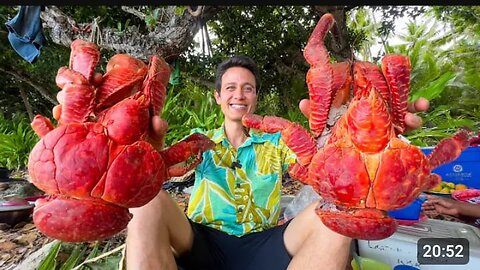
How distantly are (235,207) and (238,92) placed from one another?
0.26 m

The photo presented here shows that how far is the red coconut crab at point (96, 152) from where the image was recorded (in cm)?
51

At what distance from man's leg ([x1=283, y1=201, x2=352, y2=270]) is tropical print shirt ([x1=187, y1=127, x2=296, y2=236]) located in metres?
0.15

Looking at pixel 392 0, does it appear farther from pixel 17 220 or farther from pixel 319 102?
pixel 17 220

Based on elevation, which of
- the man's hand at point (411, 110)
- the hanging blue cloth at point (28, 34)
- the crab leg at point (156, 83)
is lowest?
the man's hand at point (411, 110)

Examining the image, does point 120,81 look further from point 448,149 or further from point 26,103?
point 26,103

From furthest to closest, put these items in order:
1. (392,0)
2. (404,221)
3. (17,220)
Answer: (17,220)
(404,221)
(392,0)

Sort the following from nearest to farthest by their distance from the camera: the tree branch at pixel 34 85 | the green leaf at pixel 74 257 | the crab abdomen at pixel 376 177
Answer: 1. the crab abdomen at pixel 376 177
2. the green leaf at pixel 74 257
3. the tree branch at pixel 34 85

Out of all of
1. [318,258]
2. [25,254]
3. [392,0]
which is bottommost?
[25,254]

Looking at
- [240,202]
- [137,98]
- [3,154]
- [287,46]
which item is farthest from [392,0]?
[3,154]

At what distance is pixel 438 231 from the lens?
1.44 meters

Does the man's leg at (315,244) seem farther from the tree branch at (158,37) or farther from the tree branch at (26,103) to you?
the tree branch at (26,103)

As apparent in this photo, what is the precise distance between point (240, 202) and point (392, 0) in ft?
2.00

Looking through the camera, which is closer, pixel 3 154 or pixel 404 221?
pixel 404 221
